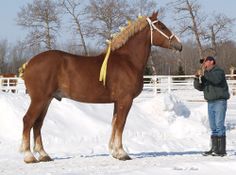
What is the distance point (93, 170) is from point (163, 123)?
24.1 feet

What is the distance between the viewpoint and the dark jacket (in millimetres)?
8703

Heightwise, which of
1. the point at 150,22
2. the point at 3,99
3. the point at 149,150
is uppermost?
the point at 150,22

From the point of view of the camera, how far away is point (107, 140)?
37.8ft

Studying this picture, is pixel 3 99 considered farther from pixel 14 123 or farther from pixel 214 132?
pixel 214 132

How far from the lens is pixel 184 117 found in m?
14.5

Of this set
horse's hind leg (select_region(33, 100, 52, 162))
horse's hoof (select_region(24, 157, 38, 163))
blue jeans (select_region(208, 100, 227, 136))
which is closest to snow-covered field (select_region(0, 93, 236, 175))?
horse's hoof (select_region(24, 157, 38, 163))

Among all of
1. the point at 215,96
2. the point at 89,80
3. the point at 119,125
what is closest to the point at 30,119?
the point at 89,80

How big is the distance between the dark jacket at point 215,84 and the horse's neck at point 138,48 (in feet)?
3.56

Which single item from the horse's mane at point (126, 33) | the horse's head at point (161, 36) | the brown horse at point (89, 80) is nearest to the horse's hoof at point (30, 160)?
the brown horse at point (89, 80)

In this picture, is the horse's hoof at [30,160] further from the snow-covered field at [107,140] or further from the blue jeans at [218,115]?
the blue jeans at [218,115]

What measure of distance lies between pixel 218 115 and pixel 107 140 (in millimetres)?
3482

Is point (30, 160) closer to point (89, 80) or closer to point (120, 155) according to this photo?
point (120, 155)

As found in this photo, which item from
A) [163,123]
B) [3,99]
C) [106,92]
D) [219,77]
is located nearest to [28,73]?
[106,92]

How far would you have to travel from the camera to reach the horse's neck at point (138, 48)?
28.4 feet
